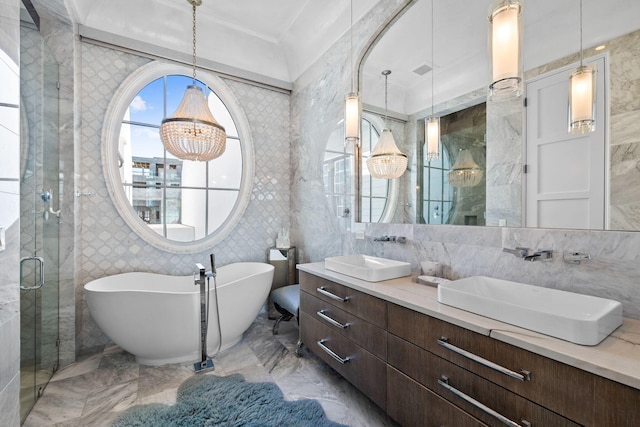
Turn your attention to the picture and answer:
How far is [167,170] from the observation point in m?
3.00

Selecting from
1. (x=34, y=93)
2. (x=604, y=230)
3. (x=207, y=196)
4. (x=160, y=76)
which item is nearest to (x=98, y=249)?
(x=207, y=196)

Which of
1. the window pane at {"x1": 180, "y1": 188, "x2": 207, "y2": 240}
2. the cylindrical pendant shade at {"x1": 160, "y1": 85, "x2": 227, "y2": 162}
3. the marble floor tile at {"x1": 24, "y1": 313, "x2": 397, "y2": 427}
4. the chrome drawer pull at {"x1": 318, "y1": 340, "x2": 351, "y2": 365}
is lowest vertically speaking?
the marble floor tile at {"x1": 24, "y1": 313, "x2": 397, "y2": 427}

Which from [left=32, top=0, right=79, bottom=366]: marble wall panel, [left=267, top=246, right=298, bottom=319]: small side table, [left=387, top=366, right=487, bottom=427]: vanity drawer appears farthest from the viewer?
[left=267, top=246, right=298, bottom=319]: small side table

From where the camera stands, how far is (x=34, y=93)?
1891mm

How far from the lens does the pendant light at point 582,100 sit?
1.25 meters

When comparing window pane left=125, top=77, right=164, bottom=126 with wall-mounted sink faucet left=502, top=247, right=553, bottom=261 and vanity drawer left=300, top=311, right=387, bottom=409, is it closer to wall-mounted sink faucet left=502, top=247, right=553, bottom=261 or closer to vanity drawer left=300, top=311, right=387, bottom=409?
vanity drawer left=300, top=311, right=387, bottom=409

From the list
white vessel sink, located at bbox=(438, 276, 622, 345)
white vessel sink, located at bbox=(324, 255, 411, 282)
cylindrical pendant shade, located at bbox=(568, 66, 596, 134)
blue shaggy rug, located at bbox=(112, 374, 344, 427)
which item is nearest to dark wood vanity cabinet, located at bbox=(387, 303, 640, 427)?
white vessel sink, located at bbox=(438, 276, 622, 345)

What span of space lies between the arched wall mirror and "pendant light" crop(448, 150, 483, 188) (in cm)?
2

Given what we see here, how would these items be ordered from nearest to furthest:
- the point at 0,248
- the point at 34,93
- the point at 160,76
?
1. the point at 0,248
2. the point at 34,93
3. the point at 160,76

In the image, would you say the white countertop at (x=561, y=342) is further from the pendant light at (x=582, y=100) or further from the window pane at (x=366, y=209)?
the window pane at (x=366, y=209)

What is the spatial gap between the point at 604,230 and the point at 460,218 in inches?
25.8

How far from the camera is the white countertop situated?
79 cm

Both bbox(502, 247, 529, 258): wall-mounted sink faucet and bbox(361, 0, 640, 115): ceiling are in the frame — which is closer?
bbox(361, 0, 640, 115): ceiling

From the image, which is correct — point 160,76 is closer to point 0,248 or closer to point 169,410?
point 0,248
